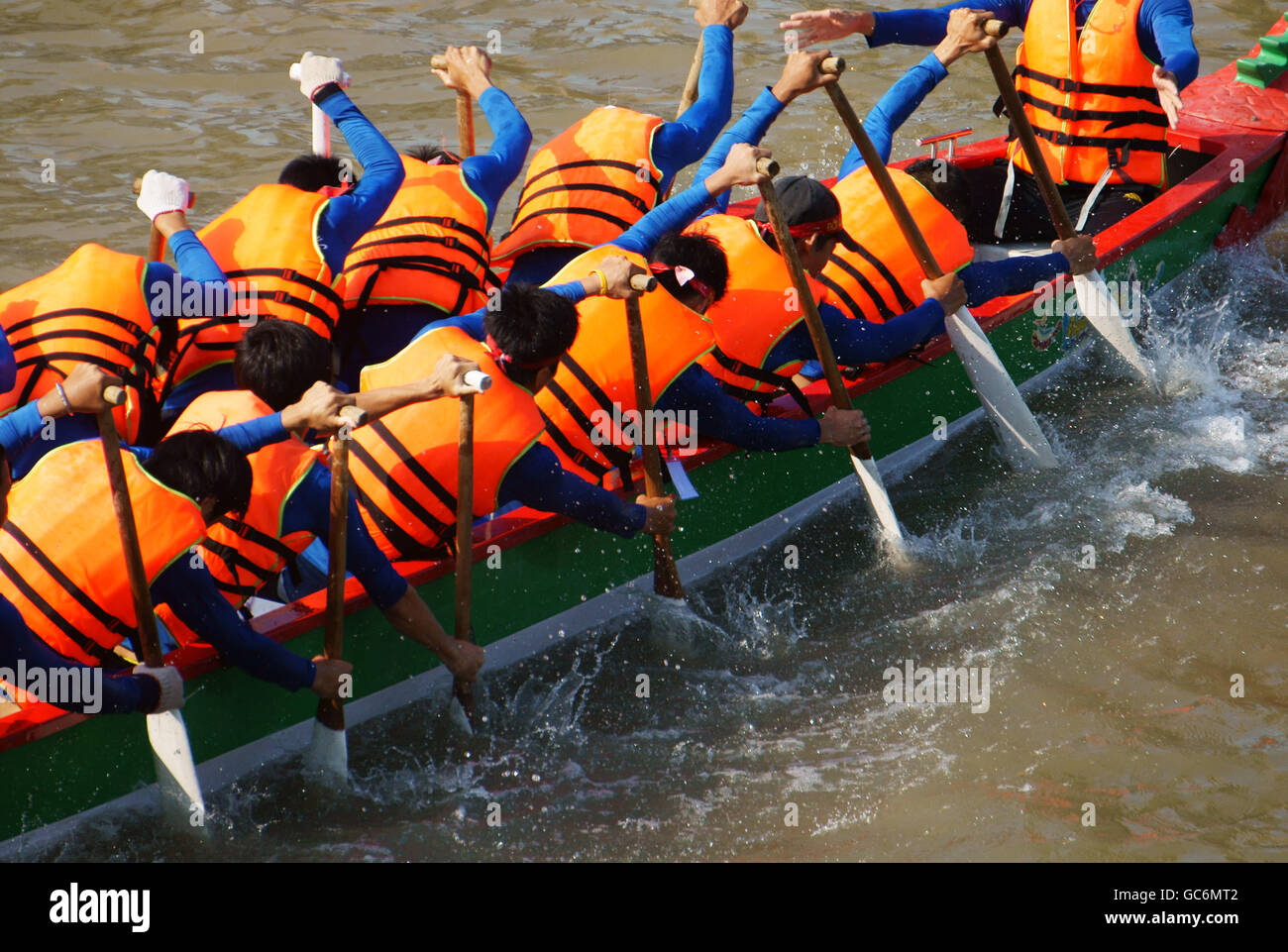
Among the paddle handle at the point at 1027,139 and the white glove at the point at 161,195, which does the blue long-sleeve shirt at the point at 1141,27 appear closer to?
the paddle handle at the point at 1027,139

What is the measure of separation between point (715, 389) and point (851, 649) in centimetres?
100

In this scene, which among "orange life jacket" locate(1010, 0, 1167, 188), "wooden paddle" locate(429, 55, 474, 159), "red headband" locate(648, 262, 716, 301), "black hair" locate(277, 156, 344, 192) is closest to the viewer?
"red headband" locate(648, 262, 716, 301)

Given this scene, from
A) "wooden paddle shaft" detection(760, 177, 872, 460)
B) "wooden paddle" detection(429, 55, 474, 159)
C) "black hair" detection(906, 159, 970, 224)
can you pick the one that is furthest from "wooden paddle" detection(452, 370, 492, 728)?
"black hair" detection(906, 159, 970, 224)

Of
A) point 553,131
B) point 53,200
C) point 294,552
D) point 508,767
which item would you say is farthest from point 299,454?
point 553,131

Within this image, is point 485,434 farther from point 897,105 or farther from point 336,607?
point 897,105

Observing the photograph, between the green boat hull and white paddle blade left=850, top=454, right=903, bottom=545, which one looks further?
white paddle blade left=850, top=454, right=903, bottom=545

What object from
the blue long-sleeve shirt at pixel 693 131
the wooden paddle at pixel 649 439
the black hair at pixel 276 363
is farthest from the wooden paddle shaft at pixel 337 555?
the blue long-sleeve shirt at pixel 693 131

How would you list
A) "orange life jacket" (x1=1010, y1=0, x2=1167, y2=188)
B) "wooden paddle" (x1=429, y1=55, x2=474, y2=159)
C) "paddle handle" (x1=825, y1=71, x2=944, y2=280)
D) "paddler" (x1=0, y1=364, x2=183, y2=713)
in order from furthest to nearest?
"orange life jacket" (x1=1010, y1=0, x2=1167, y2=188), "wooden paddle" (x1=429, y1=55, x2=474, y2=159), "paddle handle" (x1=825, y1=71, x2=944, y2=280), "paddler" (x1=0, y1=364, x2=183, y2=713)

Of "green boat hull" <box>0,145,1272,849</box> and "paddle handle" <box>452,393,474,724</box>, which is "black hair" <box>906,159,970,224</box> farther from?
"paddle handle" <box>452,393,474,724</box>

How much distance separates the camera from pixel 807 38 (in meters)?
4.80

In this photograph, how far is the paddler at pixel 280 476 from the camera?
325cm

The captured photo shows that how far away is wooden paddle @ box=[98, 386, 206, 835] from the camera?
9.53 feet

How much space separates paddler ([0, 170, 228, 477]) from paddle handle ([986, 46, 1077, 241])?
111 inches

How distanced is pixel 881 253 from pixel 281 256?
208 cm
